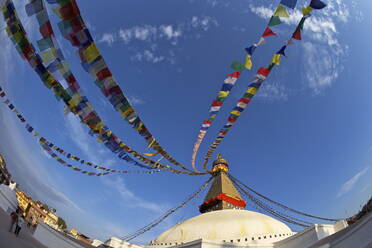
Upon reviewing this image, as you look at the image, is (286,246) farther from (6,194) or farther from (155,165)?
(6,194)

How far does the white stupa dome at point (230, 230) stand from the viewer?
45.7ft

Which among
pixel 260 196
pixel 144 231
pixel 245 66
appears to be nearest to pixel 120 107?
pixel 245 66

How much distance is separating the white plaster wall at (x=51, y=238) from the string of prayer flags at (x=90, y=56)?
7.36 m

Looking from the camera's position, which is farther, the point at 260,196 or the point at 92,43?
the point at 260,196

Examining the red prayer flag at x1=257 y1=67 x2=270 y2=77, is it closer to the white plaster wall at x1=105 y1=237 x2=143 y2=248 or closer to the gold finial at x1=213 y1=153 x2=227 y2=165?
the white plaster wall at x1=105 y1=237 x2=143 y2=248

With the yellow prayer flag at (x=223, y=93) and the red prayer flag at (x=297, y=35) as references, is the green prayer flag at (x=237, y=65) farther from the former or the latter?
the red prayer flag at (x=297, y=35)

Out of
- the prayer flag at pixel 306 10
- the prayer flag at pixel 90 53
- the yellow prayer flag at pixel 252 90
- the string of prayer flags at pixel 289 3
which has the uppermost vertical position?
the yellow prayer flag at pixel 252 90

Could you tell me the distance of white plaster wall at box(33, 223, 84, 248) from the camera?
35.8 feet

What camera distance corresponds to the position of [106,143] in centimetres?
944

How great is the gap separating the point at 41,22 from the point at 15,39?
151cm

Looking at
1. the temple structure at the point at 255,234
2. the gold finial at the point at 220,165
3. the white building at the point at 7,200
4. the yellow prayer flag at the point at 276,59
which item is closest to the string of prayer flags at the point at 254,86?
the yellow prayer flag at the point at 276,59

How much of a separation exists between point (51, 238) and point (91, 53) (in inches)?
371

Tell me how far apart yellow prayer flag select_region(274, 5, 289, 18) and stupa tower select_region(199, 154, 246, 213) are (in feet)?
79.5

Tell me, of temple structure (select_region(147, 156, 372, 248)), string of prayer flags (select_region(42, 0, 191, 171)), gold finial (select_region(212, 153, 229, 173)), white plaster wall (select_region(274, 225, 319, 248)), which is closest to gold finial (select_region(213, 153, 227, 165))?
gold finial (select_region(212, 153, 229, 173))
